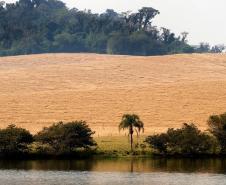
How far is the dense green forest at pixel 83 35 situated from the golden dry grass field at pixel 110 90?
1355 inches

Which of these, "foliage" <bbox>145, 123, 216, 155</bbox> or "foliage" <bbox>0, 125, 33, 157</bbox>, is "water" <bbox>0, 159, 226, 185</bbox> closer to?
"foliage" <bbox>145, 123, 216, 155</bbox>

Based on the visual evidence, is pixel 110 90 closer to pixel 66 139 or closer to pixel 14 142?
pixel 66 139

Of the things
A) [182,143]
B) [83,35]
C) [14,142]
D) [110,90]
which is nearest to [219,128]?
[182,143]

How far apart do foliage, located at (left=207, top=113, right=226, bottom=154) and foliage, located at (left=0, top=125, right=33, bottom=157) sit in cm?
1647

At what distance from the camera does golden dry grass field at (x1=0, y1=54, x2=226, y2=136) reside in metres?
94.7

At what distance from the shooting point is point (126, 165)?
6650cm

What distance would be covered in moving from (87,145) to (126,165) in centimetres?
781

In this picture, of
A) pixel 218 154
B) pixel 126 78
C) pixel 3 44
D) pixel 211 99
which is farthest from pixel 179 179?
pixel 3 44

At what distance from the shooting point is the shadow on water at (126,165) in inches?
2483

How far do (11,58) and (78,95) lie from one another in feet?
134

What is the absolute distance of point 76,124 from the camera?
74.9 meters

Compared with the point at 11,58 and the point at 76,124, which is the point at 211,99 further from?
the point at 11,58

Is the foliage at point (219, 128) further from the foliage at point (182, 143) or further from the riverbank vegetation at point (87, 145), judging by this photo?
the foliage at point (182, 143)

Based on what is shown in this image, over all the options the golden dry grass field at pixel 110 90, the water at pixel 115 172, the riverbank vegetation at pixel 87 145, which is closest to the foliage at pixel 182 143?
the riverbank vegetation at pixel 87 145
